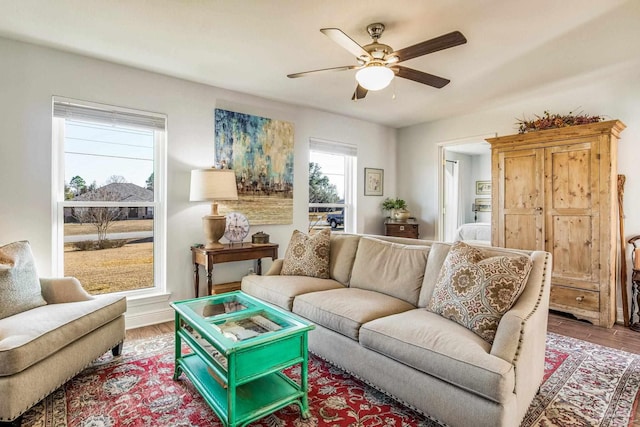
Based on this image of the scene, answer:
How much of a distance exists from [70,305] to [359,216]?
150 inches

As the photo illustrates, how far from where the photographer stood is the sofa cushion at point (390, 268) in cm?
247

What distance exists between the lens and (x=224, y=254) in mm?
3342

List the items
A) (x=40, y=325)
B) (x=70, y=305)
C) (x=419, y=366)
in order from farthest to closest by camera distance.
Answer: (x=70, y=305)
(x=40, y=325)
(x=419, y=366)

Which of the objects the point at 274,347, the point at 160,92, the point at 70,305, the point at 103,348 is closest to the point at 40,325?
the point at 70,305

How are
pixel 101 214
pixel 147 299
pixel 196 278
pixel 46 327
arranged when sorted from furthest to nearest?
pixel 196 278 < pixel 147 299 < pixel 101 214 < pixel 46 327

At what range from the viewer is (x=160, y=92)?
3395 mm

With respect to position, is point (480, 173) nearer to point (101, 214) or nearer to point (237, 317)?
point (237, 317)

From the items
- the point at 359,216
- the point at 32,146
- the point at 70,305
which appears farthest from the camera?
the point at 359,216

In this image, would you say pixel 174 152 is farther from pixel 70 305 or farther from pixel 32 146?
pixel 70 305

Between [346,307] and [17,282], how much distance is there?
2.12 m

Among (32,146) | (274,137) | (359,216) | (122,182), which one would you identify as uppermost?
(274,137)

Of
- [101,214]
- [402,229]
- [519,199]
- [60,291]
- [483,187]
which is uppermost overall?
[483,187]

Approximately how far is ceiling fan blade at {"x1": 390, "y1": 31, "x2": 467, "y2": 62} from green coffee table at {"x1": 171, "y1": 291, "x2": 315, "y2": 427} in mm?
1849

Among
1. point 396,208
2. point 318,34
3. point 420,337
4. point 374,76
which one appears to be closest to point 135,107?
point 318,34
